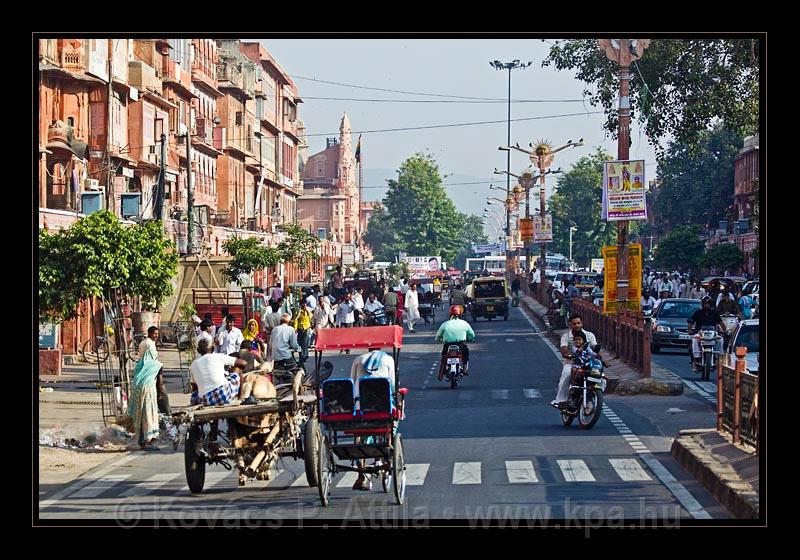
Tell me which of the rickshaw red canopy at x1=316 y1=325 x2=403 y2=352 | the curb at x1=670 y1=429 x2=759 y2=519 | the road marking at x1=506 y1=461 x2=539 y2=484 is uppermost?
the rickshaw red canopy at x1=316 y1=325 x2=403 y2=352

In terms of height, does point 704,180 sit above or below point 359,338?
above

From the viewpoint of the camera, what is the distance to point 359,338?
1558 cm

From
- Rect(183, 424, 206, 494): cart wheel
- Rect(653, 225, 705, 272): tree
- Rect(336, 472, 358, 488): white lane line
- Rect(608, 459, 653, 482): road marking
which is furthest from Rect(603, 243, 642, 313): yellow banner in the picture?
Rect(653, 225, 705, 272): tree

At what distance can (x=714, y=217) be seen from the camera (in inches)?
4259

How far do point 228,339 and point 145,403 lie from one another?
23.3 ft

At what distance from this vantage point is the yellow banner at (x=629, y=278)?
28.3m

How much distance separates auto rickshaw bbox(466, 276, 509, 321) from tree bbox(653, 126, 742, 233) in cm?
4773

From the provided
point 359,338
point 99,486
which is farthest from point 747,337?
point 99,486

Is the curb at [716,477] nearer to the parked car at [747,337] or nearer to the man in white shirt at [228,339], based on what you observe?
the parked car at [747,337]

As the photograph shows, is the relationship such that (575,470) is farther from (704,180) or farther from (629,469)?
(704,180)

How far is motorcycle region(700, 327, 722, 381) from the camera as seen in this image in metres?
28.5

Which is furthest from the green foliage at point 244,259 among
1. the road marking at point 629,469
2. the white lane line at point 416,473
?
the road marking at point 629,469

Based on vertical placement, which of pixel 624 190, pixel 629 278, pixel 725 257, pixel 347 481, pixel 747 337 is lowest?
pixel 347 481

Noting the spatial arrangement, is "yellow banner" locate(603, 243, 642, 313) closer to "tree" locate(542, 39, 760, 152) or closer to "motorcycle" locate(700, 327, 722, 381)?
"motorcycle" locate(700, 327, 722, 381)
